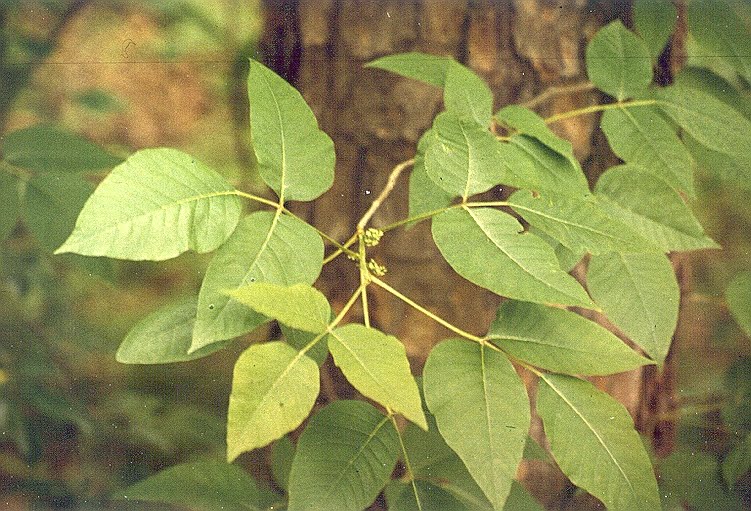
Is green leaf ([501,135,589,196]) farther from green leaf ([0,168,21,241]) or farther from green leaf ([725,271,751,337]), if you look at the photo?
green leaf ([0,168,21,241])

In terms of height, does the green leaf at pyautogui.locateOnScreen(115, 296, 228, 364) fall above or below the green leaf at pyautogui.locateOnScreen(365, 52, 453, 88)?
below

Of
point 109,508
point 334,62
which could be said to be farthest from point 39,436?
point 334,62

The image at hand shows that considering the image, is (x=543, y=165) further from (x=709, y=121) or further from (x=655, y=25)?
(x=655, y=25)

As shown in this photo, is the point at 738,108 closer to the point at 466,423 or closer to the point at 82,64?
the point at 466,423

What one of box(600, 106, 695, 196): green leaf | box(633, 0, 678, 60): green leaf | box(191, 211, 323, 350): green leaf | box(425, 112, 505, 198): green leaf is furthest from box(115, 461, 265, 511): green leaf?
box(633, 0, 678, 60): green leaf

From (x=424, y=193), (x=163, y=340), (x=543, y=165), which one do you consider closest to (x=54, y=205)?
(x=163, y=340)

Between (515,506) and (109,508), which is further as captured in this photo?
(109,508)
